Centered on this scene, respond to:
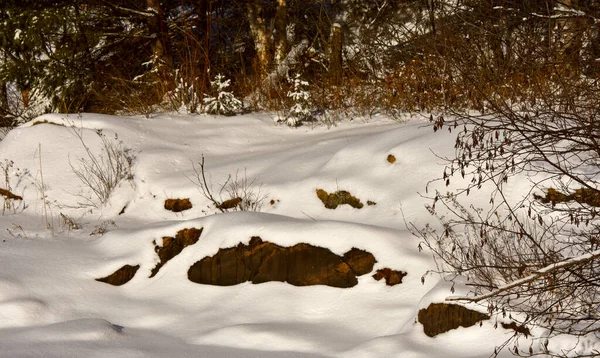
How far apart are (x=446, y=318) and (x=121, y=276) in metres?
2.84

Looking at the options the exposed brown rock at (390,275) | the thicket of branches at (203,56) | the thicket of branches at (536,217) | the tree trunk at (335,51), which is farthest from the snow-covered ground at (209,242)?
the tree trunk at (335,51)

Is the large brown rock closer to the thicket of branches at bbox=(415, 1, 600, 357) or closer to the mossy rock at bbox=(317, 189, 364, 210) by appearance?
the thicket of branches at bbox=(415, 1, 600, 357)

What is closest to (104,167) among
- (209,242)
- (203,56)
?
(209,242)

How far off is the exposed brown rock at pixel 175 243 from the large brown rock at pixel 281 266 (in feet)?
1.03

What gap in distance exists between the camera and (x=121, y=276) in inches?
223

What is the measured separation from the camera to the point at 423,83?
9250 mm

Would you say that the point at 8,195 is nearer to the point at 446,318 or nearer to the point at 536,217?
the point at 446,318

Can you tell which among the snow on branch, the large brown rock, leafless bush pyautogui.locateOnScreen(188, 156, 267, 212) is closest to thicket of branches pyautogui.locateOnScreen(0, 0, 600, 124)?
leafless bush pyautogui.locateOnScreen(188, 156, 267, 212)

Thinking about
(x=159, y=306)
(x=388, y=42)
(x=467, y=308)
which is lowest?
(x=159, y=306)

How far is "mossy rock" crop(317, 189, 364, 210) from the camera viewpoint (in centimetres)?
646

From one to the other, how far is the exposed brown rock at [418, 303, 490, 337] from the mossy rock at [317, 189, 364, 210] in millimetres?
2261

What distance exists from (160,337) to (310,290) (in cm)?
117

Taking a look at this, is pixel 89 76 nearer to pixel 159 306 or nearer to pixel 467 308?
pixel 159 306

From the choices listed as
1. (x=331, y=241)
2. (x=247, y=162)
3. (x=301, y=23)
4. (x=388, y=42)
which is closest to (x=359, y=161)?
(x=247, y=162)
